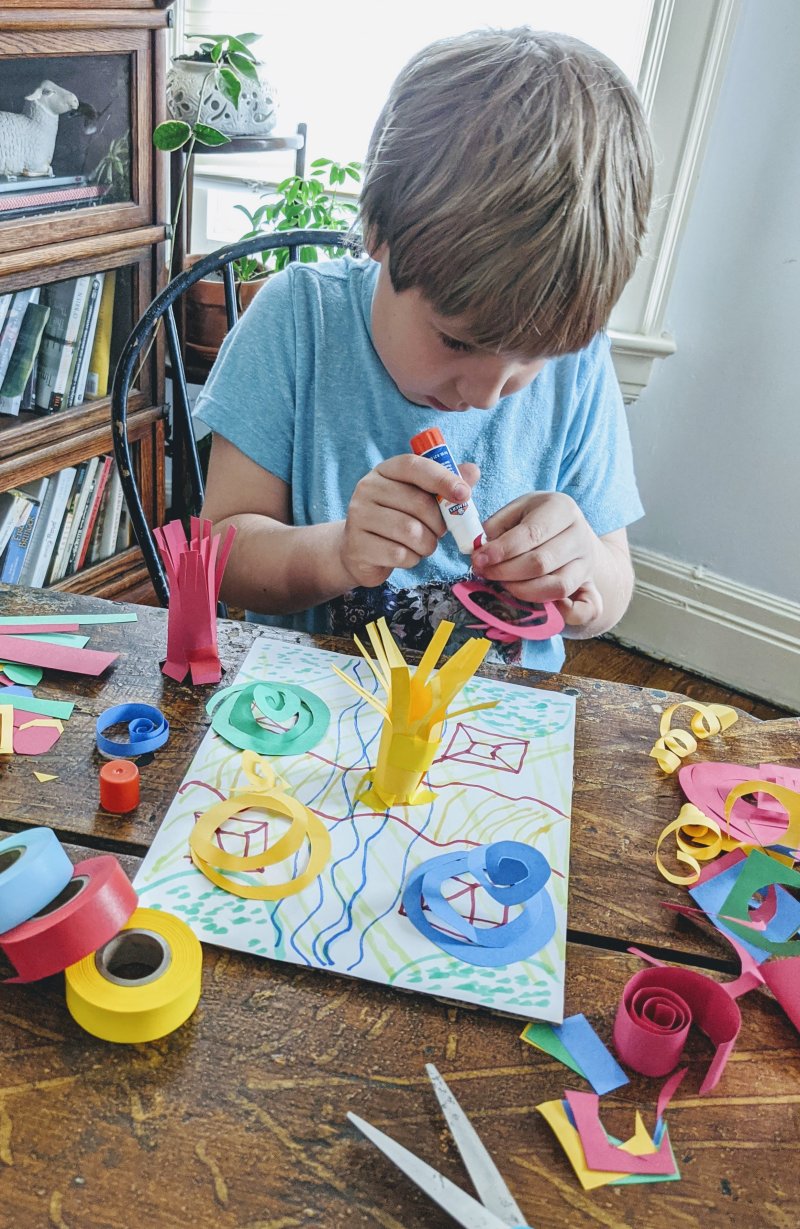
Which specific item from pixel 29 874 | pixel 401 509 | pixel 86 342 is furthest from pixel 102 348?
pixel 29 874

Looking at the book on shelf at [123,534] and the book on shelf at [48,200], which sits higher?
the book on shelf at [48,200]

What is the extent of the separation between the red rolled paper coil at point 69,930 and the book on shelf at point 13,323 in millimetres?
1282

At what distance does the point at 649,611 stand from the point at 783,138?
90 centimetres

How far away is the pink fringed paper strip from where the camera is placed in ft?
2.34

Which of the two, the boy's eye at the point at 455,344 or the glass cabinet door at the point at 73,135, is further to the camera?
the glass cabinet door at the point at 73,135

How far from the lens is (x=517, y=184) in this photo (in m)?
0.66

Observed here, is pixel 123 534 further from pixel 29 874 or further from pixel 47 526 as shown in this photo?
pixel 29 874

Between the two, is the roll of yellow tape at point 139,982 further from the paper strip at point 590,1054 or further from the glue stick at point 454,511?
the glue stick at point 454,511

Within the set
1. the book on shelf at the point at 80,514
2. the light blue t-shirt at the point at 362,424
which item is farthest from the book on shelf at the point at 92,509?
the light blue t-shirt at the point at 362,424

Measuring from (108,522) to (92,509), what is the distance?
58 mm

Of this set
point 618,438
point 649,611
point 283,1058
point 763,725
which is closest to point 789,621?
point 649,611

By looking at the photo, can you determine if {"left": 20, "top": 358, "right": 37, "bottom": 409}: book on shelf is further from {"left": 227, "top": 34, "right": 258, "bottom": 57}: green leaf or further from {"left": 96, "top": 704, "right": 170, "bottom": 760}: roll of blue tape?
{"left": 96, "top": 704, "right": 170, "bottom": 760}: roll of blue tape

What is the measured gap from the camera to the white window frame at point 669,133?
5.40 feet

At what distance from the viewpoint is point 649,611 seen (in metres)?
2.03
